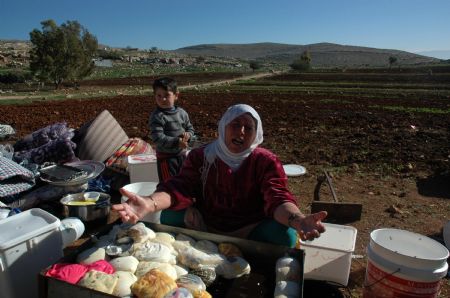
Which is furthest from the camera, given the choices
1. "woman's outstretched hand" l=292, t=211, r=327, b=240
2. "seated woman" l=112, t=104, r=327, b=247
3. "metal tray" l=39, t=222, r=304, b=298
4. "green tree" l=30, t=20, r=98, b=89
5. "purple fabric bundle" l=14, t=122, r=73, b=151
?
"green tree" l=30, t=20, r=98, b=89

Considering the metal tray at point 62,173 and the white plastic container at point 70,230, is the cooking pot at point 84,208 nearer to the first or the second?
the metal tray at point 62,173

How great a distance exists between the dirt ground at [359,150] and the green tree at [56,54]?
1009 centimetres

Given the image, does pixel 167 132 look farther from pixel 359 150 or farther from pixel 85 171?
pixel 359 150

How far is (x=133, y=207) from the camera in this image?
69.5 inches

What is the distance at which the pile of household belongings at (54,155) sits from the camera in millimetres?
3246

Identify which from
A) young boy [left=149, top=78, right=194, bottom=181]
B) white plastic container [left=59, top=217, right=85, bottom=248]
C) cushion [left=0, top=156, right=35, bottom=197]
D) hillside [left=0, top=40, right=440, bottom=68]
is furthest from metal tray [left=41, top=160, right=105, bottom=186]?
hillside [left=0, top=40, right=440, bottom=68]

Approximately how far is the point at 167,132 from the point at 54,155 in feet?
5.29

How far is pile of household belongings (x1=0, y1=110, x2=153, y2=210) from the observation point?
325 cm

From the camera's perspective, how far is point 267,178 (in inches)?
78.9

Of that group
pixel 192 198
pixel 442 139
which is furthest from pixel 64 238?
pixel 442 139

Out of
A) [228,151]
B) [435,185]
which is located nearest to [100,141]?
[228,151]

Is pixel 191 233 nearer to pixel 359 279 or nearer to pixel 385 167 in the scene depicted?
pixel 359 279

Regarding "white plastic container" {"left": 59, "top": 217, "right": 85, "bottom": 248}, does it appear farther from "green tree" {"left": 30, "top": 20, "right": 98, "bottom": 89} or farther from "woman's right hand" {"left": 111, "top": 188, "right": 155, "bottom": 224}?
"green tree" {"left": 30, "top": 20, "right": 98, "bottom": 89}

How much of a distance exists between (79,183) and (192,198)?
1.55m
